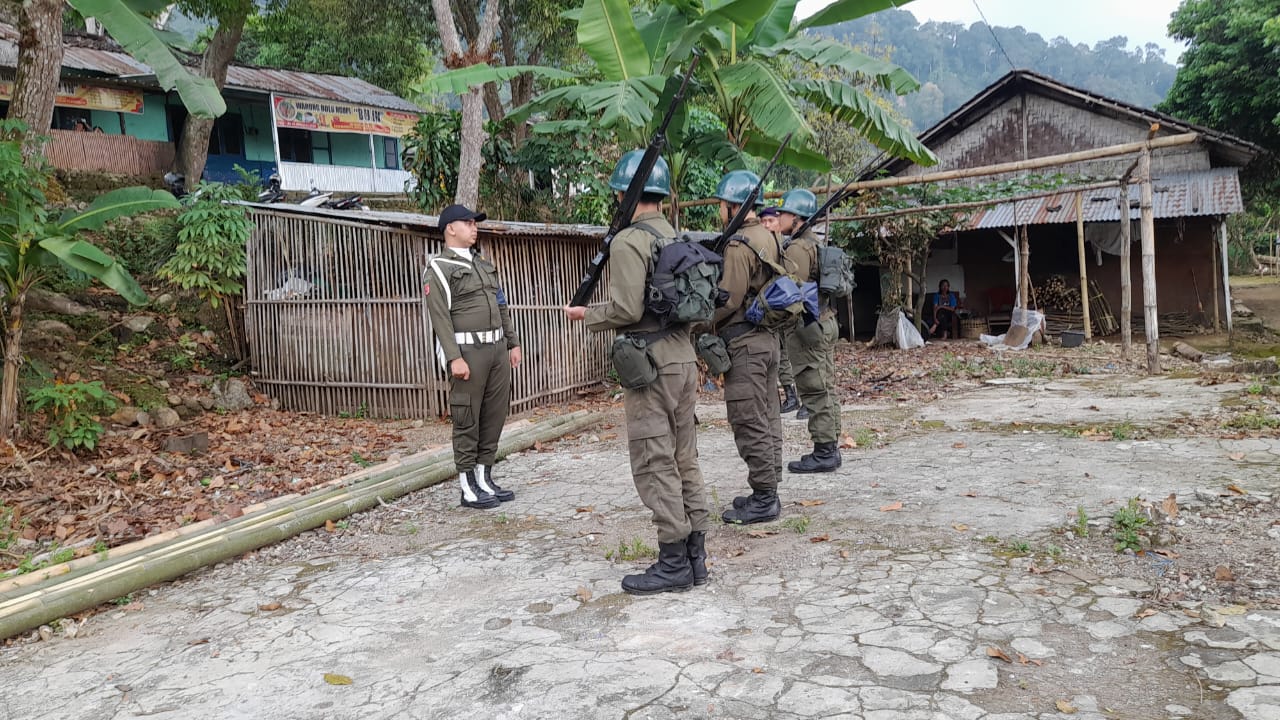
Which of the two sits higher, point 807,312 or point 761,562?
point 807,312

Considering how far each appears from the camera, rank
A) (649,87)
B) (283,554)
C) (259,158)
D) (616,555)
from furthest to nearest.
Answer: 1. (259,158)
2. (649,87)
3. (283,554)
4. (616,555)

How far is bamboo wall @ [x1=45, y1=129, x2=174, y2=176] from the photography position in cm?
1725

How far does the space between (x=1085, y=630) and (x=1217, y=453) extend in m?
3.20

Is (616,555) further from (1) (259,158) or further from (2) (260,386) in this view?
(1) (259,158)

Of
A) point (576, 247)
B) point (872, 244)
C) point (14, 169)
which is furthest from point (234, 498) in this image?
point (872, 244)

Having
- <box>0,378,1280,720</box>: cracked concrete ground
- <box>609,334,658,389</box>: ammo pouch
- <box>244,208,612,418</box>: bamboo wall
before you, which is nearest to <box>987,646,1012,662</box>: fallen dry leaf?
<box>0,378,1280,720</box>: cracked concrete ground

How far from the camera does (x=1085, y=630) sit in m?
3.05

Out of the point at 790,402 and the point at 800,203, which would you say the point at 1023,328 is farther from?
the point at 800,203

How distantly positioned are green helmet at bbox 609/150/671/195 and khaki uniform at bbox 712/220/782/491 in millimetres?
720

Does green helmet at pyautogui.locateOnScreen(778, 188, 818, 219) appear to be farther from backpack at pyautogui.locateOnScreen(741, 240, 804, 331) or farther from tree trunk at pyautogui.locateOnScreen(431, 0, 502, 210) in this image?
tree trunk at pyautogui.locateOnScreen(431, 0, 502, 210)

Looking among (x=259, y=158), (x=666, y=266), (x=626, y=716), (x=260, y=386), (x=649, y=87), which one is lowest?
(x=626, y=716)

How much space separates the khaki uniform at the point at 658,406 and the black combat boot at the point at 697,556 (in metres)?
0.04

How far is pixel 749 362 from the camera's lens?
453 cm

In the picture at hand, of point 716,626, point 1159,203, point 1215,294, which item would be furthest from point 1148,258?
point 716,626
